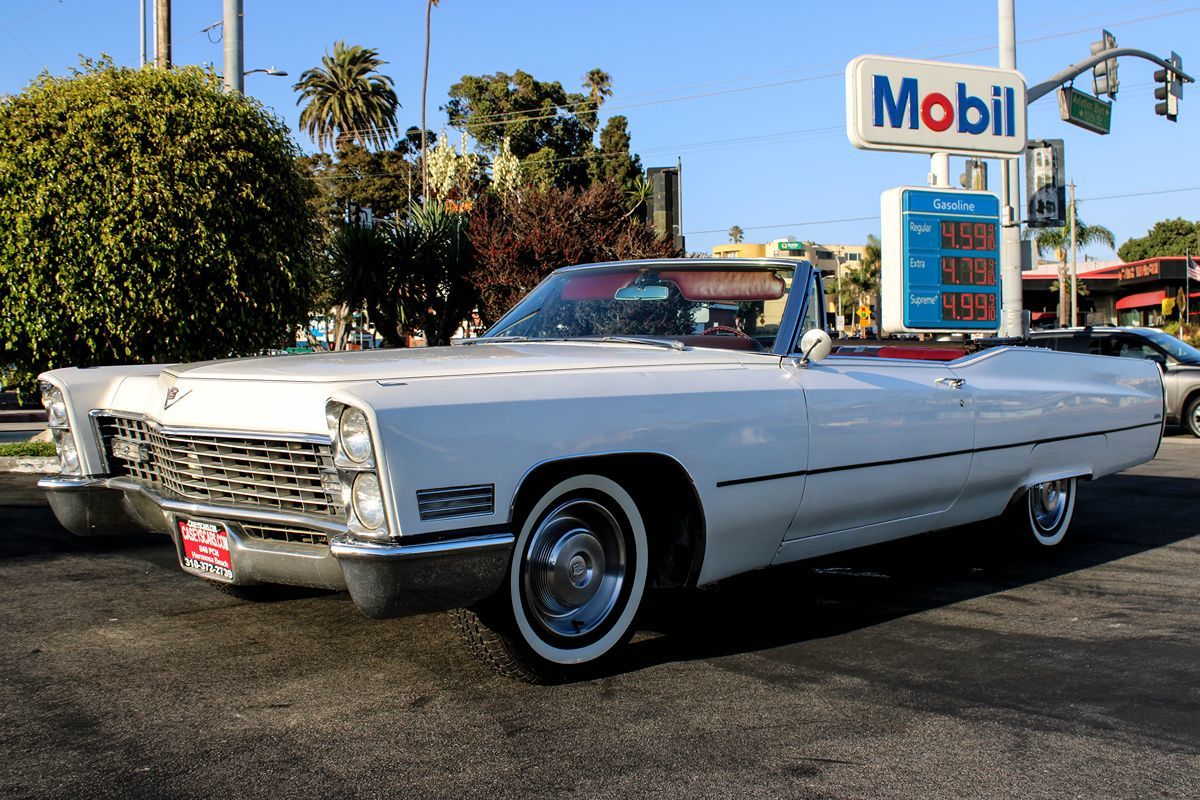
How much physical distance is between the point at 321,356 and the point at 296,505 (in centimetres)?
83

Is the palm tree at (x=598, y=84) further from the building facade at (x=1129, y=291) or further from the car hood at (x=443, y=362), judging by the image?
the car hood at (x=443, y=362)

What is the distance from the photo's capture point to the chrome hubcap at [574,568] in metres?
3.78

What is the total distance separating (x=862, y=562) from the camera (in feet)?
20.4

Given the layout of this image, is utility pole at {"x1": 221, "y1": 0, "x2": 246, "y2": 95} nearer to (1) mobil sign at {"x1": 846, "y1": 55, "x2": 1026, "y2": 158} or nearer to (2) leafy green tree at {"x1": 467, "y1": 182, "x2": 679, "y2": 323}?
(1) mobil sign at {"x1": 846, "y1": 55, "x2": 1026, "y2": 158}

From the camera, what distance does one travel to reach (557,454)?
3.60m

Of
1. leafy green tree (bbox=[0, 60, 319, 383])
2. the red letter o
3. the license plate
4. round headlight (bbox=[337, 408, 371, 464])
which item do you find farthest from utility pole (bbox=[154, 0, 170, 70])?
round headlight (bbox=[337, 408, 371, 464])

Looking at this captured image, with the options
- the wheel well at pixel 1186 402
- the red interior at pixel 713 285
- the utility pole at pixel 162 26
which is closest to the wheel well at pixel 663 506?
the red interior at pixel 713 285

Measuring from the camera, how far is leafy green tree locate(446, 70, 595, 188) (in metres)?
55.5

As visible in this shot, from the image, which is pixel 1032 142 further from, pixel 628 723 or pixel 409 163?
pixel 409 163

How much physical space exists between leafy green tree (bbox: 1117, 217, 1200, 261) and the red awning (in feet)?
77.4

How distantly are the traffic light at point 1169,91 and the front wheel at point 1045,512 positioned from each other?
17.1m

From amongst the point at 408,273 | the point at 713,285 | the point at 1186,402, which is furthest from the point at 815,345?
the point at 408,273

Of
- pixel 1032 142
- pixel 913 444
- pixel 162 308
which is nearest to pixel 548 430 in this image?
pixel 913 444

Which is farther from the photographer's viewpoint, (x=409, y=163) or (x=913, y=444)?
(x=409, y=163)
